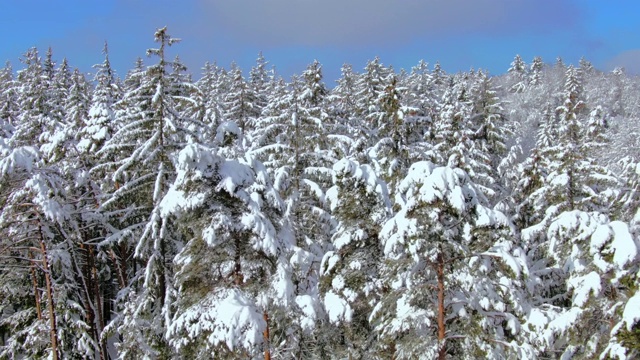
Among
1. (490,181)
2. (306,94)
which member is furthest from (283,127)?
(490,181)

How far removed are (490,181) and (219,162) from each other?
1815 cm

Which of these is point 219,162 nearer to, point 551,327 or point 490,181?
point 551,327

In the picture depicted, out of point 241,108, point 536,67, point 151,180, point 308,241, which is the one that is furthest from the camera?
point 536,67

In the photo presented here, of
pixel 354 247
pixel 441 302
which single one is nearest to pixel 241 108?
pixel 354 247

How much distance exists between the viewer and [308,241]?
18.2m

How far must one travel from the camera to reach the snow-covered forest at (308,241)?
10.5 m

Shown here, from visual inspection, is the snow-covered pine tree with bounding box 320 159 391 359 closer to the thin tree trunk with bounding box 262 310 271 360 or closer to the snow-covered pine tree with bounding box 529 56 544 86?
the thin tree trunk with bounding box 262 310 271 360

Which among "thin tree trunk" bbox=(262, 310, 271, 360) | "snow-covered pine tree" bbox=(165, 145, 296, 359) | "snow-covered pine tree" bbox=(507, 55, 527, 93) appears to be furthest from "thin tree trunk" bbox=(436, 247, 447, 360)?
"snow-covered pine tree" bbox=(507, 55, 527, 93)

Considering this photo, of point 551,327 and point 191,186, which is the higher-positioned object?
point 191,186

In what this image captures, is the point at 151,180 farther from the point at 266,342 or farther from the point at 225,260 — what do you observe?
the point at 266,342

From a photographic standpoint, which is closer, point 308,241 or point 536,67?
point 308,241

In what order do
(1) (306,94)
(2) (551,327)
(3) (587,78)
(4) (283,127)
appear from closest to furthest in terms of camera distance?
(2) (551,327), (4) (283,127), (1) (306,94), (3) (587,78)

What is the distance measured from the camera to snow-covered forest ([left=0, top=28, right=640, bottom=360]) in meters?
10.5

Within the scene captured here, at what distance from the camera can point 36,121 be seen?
2978 cm
